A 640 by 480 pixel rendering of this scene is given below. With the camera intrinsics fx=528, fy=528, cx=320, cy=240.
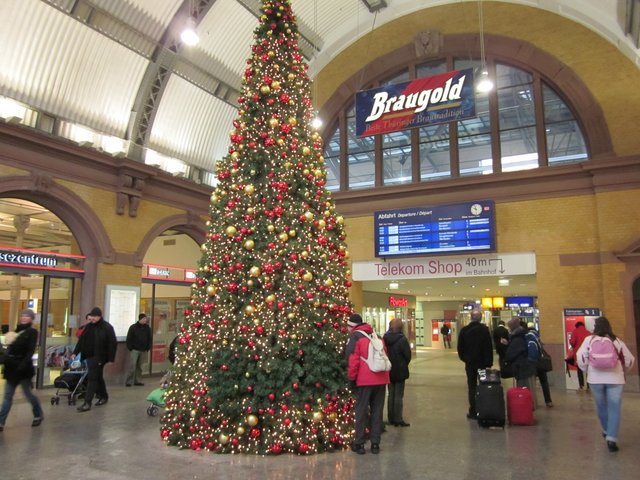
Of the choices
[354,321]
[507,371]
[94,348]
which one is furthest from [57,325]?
[507,371]

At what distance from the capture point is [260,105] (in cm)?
712

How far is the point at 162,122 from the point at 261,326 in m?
9.98

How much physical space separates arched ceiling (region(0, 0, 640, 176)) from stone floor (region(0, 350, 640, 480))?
23.5 feet

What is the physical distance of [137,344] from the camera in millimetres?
12047

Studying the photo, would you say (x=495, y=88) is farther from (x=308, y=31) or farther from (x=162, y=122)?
(x=162, y=122)

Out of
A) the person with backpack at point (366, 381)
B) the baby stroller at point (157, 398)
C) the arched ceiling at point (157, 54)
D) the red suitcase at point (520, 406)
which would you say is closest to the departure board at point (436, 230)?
the arched ceiling at point (157, 54)

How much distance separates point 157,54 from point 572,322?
12.1 meters

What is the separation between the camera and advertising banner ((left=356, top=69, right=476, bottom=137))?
38.0 feet

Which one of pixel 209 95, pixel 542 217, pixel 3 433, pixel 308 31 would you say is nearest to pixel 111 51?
pixel 209 95

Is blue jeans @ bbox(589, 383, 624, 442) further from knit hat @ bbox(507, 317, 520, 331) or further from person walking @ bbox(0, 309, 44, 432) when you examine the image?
person walking @ bbox(0, 309, 44, 432)

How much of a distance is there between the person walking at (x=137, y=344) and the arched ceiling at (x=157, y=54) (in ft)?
14.8

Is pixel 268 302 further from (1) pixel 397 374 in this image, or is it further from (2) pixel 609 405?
(2) pixel 609 405

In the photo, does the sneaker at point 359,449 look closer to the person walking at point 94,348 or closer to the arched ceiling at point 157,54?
the person walking at point 94,348

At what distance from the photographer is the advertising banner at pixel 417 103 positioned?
11570 millimetres
